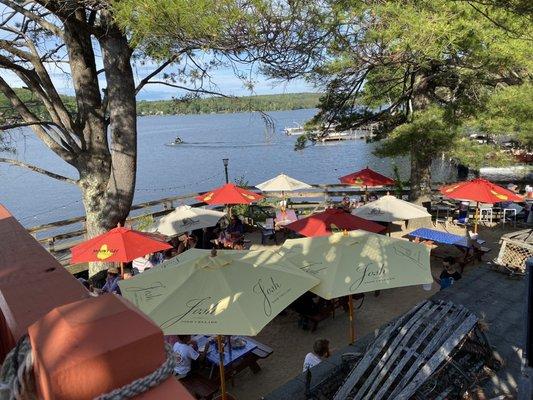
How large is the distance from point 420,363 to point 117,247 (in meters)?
5.21

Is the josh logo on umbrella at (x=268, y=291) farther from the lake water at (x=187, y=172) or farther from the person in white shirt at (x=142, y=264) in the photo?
the lake water at (x=187, y=172)

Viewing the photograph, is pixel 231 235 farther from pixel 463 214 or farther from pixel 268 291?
pixel 463 214

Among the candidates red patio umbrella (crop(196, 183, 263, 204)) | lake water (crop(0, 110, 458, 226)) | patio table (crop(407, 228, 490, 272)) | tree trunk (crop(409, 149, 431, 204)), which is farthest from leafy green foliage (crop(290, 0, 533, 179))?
lake water (crop(0, 110, 458, 226))

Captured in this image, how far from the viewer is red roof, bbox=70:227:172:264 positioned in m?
7.34

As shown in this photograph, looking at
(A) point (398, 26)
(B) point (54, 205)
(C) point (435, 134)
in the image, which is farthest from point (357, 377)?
(B) point (54, 205)

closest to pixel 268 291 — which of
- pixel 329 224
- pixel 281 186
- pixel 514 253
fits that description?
pixel 329 224

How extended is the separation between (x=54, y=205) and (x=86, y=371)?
3088 cm

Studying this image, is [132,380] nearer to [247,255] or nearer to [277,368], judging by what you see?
[247,255]

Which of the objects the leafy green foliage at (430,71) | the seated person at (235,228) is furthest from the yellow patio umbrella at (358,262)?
the seated person at (235,228)

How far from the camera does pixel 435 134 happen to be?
11.0 metres

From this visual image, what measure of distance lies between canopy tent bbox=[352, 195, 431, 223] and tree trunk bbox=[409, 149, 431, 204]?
347 cm

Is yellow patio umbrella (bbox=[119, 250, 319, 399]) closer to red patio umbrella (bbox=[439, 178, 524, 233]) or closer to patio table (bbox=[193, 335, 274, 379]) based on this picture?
patio table (bbox=[193, 335, 274, 379])

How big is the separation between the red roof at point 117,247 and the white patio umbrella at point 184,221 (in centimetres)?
221

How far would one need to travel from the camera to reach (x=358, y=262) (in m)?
5.69
